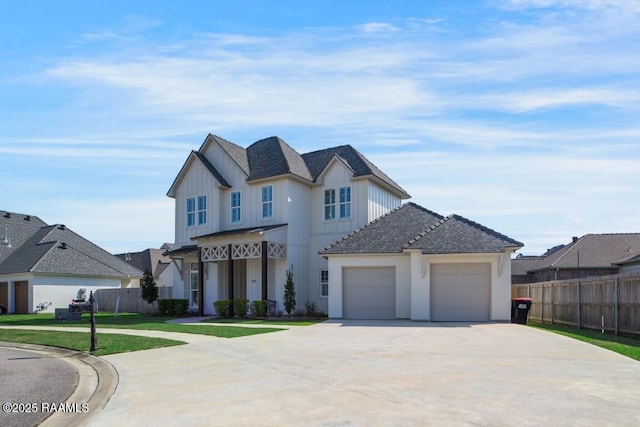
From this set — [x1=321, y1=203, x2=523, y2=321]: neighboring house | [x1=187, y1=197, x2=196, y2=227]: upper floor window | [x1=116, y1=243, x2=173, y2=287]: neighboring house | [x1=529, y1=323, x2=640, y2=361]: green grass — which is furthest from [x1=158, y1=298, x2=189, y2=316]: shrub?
[x1=116, y1=243, x2=173, y2=287]: neighboring house

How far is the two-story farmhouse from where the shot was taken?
23812 millimetres

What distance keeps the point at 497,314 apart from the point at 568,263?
21375 mm

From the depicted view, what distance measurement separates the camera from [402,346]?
14.7 m

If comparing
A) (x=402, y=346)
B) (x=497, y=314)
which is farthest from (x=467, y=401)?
(x=497, y=314)

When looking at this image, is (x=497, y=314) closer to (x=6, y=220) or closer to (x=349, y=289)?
(x=349, y=289)

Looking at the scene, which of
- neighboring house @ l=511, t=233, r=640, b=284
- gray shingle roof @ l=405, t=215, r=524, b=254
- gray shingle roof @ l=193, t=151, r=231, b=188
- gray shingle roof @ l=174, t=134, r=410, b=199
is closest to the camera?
gray shingle roof @ l=405, t=215, r=524, b=254

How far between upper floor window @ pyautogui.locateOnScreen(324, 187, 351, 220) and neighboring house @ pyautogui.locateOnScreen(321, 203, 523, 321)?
2804 millimetres

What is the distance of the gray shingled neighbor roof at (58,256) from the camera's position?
37.9 m

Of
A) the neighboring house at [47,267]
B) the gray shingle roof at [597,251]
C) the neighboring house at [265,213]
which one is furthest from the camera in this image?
the gray shingle roof at [597,251]

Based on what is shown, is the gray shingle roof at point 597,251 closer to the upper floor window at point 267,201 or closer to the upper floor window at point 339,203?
the upper floor window at point 339,203

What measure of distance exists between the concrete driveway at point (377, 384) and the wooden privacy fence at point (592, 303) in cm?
328

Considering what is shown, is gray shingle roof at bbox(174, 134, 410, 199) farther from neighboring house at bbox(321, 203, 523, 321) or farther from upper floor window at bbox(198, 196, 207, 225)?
neighboring house at bbox(321, 203, 523, 321)

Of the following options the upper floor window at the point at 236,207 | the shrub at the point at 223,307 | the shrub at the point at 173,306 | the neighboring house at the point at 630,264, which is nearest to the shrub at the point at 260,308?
the shrub at the point at 223,307

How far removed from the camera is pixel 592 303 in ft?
66.5
